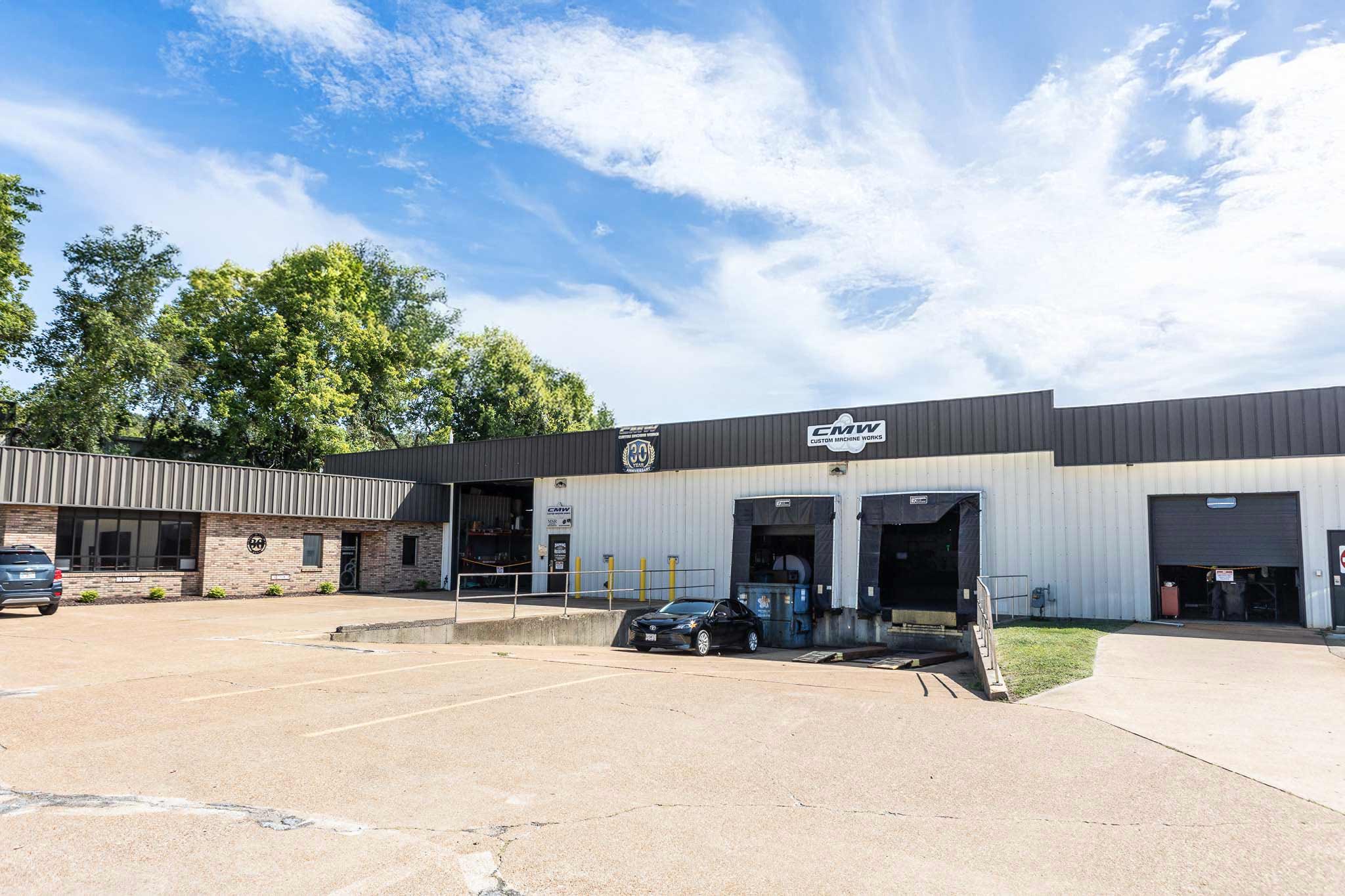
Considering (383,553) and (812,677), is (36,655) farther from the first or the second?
(383,553)

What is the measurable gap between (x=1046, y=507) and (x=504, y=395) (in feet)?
126

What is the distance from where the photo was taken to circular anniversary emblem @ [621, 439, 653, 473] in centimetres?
2742

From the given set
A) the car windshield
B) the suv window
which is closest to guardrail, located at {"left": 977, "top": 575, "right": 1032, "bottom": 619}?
the car windshield

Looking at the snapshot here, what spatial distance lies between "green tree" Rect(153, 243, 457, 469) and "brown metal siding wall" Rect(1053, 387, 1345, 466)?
34509 mm

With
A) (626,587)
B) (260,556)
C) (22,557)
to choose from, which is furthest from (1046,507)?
(22,557)

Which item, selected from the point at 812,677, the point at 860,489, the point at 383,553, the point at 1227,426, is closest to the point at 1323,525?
the point at 1227,426

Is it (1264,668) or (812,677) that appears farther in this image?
(812,677)

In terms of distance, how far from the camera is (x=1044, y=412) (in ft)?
68.5

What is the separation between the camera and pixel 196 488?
81.0 ft

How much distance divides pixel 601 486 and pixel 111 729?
21097 mm

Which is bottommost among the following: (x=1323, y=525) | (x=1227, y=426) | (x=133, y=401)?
(x=1323, y=525)

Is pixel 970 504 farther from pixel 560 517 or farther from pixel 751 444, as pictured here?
pixel 560 517

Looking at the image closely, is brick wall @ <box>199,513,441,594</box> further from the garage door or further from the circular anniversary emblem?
the garage door

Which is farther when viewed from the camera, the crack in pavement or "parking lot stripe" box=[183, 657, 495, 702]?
"parking lot stripe" box=[183, 657, 495, 702]
